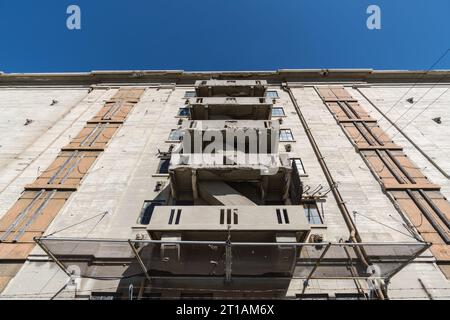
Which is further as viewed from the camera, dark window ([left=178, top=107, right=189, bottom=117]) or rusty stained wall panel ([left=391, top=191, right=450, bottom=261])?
dark window ([left=178, top=107, right=189, bottom=117])

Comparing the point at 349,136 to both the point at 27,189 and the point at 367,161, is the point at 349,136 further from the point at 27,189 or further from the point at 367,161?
the point at 27,189

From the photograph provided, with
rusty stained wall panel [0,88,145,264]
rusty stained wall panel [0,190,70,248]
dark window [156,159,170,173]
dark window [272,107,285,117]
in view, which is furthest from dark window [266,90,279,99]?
rusty stained wall panel [0,190,70,248]

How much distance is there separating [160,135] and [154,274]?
12.8 metres

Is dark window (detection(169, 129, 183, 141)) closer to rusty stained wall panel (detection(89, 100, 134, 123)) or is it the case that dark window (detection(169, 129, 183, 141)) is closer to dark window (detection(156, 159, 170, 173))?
dark window (detection(156, 159, 170, 173))

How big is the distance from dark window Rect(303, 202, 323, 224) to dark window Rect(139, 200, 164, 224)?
8341 mm

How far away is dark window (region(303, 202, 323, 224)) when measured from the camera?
1499 centimetres

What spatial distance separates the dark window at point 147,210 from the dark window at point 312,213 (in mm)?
8341

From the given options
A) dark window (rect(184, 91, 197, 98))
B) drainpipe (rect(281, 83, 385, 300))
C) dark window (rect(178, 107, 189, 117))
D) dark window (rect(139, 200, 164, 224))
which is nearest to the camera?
drainpipe (rect(281, 83, 385, 300))

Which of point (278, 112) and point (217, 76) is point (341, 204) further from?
point (217, 76)

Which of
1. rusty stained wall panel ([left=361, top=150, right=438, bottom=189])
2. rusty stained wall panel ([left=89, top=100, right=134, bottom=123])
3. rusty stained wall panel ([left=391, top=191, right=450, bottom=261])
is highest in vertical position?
rusty stained wall panel ([left=89, top=100, right=134, bottom=123])

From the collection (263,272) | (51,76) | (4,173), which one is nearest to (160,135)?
(4,173)

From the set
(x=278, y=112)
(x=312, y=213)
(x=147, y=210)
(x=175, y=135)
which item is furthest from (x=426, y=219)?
(x=175, y=135)

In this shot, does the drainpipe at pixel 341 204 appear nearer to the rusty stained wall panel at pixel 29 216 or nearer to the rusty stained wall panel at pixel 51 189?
the rusty stained wall panel at pixel 51 189

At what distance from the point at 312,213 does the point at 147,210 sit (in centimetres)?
933
